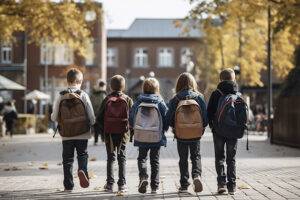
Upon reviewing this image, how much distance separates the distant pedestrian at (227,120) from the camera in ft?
33.3

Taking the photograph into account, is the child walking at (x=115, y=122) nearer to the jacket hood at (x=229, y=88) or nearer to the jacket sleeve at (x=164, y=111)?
the jacket sleeve at (x=164, y=111)

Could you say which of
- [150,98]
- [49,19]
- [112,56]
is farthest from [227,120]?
[112,56]

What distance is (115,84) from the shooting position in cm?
1067

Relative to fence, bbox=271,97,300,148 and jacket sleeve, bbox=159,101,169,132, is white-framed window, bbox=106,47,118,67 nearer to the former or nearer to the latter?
fence, bbox=271,97,300,148

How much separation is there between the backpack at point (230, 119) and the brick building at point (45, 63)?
1994 inches

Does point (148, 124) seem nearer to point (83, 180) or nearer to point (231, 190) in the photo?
point (83, 180)

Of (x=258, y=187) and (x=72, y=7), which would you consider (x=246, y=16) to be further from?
(x=258, y=187)

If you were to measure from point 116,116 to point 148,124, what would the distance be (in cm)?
52

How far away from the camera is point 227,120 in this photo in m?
10.2

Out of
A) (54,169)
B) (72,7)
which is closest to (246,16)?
(72,7)

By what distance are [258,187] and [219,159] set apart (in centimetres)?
88

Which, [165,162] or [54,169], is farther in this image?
[165,162]

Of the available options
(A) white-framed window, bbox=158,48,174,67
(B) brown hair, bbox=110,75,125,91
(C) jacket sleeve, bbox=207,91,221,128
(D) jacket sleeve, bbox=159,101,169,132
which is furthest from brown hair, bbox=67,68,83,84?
(A) white-framed window, bbox=158,48,174,67

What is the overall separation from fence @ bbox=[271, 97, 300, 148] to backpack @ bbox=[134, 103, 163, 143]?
11.7 metres
